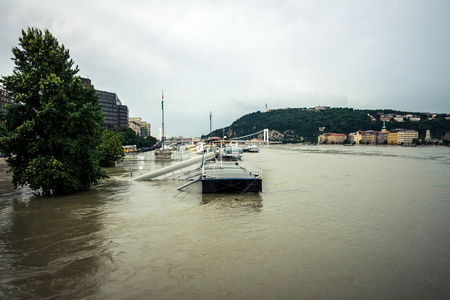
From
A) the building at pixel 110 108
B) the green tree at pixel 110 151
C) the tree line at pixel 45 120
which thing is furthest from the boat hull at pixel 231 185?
the building at pixel 110 108

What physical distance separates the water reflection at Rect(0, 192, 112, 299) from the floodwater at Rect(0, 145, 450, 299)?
0.11ft

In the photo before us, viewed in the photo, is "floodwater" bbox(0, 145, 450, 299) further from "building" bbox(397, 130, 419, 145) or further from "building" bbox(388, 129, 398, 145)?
"building" bbox(397, 130, 419, 145)

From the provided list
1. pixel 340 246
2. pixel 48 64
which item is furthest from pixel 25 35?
pixel 340 246

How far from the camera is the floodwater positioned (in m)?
7.06

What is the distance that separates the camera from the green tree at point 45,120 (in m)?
16.2

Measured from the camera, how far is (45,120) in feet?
54.1

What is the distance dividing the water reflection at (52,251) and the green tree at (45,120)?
2.39m

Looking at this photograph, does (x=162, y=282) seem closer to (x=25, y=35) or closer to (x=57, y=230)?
(x=57, y=230)

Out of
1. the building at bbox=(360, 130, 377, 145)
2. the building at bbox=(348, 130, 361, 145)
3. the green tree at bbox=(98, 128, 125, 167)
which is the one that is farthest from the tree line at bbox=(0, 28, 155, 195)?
the building at bbox=(348, 130, 361, 145)

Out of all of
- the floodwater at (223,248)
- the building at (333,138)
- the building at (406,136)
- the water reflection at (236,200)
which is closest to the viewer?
the floodwater at (223,248)

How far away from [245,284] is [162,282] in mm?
2046

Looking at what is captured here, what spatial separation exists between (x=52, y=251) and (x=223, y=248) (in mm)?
5336

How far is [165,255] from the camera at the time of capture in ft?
29.6

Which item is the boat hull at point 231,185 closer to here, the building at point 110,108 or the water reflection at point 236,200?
the water reflection at point 236,200
